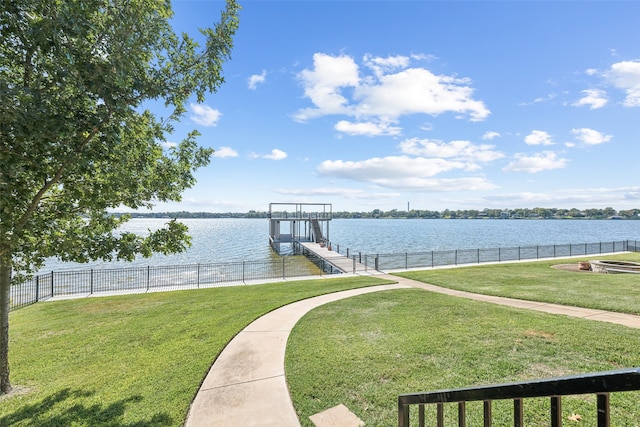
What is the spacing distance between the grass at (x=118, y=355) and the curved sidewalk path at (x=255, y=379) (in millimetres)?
273

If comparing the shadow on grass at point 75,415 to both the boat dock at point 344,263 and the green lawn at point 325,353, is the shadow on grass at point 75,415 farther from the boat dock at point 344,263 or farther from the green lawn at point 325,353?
the boat dock at point 344,263

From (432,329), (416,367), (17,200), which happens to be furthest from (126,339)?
(432,329)

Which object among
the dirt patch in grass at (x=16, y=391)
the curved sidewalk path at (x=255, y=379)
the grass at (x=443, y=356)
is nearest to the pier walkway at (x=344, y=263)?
the grass at (x=443, y=356)

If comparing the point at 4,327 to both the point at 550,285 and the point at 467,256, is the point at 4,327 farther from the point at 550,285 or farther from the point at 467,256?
the point at 467,256

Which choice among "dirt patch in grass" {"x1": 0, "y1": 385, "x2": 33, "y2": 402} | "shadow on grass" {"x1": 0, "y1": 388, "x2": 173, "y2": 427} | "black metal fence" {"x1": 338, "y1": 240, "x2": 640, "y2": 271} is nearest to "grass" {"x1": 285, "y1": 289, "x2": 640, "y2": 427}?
"shadow on grass" {"x1": 0, "y1": 388, "x2": 173, "y2": 427}

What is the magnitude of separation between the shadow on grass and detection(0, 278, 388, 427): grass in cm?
1

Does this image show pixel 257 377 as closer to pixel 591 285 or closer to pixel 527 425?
pixel 527 425

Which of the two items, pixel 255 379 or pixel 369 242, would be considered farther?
pixel 369 242

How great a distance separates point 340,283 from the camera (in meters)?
15.3

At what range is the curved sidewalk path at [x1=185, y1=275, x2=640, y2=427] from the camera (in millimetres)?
4668

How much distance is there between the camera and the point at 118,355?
7.17 m

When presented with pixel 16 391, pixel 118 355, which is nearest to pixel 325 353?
pixel 118 355

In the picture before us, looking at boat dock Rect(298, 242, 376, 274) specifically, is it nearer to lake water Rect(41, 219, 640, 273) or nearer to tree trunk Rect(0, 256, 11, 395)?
lake water Rect(41, 219, 640, 273)

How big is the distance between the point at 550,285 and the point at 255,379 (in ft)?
44.3
